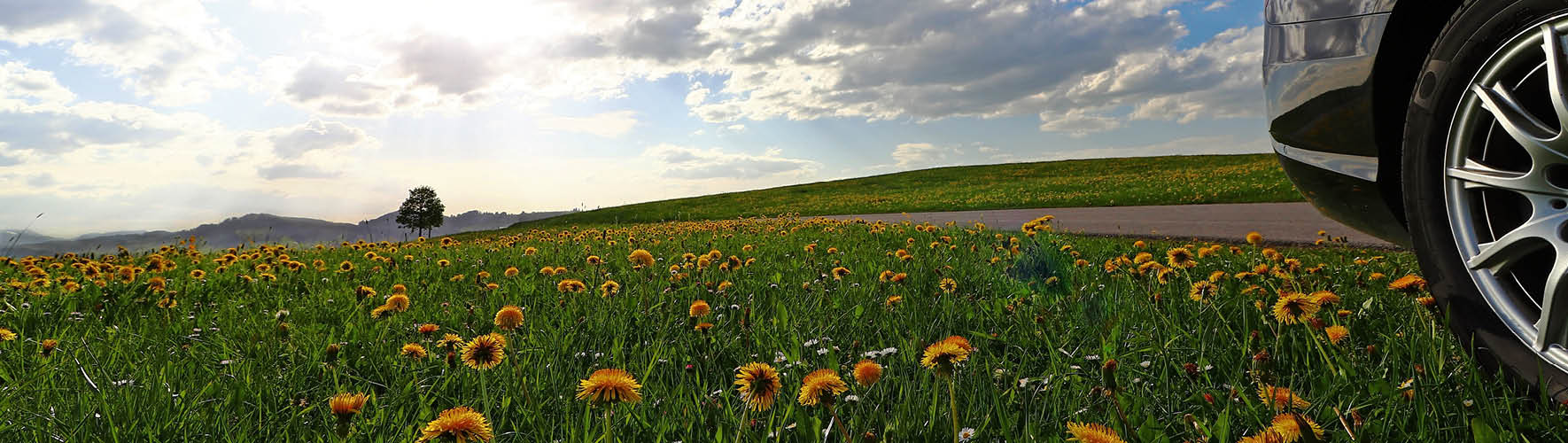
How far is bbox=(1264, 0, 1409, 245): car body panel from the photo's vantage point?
211 centimetres

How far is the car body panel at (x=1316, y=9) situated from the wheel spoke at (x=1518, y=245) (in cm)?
66

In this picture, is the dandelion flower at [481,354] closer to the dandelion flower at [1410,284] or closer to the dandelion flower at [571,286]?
the dandelion flower at [571,286]

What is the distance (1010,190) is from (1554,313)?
1093 inches

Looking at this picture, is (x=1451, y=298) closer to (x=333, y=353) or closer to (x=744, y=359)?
(x=744, y=359)

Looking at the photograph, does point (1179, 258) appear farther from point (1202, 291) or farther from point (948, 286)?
point (948, 286)

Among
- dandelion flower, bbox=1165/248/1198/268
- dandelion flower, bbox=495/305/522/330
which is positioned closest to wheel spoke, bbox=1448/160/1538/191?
dandelion flower, bbox=1165/248/1198/268

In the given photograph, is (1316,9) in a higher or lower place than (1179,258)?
higher

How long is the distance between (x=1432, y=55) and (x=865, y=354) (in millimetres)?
1674

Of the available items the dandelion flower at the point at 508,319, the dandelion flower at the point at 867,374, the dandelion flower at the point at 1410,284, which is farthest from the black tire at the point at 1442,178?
the dandelion flower at the point at 508,319

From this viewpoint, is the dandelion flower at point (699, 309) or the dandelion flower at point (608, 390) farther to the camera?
the dandelion flower at point (699, 309)

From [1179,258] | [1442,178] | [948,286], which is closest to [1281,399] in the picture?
[1442,178]

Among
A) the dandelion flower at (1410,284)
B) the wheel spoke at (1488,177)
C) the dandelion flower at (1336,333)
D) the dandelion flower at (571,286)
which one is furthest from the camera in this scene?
the dandelion flower at (571,286)

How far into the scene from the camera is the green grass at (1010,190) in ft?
63.8

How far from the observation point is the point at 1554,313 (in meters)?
1.65
